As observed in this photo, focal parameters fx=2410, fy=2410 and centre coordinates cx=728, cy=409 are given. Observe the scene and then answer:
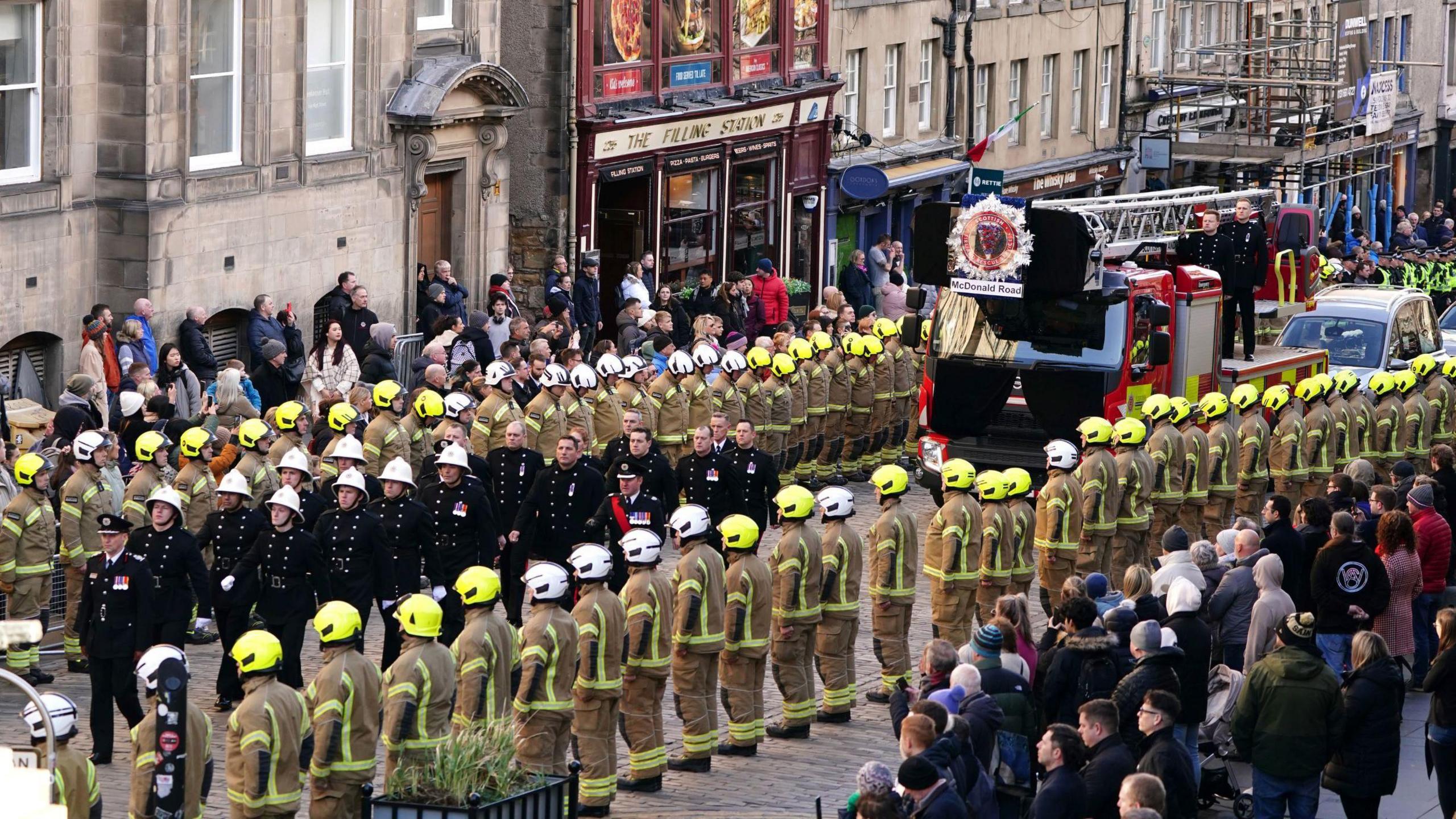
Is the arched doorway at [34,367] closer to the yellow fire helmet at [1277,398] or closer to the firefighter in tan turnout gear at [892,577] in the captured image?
the firefighter in tan turnout gear at [892,577]

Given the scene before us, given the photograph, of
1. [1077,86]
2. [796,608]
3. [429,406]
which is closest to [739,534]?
[796,608]

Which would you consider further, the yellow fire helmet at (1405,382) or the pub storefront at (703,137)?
the pub storefront at (703,137)

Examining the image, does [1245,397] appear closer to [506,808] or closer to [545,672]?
[545,672]

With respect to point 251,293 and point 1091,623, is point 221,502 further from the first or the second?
point 251,293

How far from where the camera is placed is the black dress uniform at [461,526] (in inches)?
704

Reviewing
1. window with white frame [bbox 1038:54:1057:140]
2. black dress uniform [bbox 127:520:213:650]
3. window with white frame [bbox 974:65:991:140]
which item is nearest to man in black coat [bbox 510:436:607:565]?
black dress uniform [bbox 127:520:213:650]

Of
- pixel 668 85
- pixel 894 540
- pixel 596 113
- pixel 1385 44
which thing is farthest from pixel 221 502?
pixel 1385 44

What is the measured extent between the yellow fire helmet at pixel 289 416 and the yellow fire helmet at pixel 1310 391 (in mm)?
10009

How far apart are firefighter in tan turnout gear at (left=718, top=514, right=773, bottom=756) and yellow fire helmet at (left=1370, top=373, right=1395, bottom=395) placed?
10.1 metres

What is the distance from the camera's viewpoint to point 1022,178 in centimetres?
4378

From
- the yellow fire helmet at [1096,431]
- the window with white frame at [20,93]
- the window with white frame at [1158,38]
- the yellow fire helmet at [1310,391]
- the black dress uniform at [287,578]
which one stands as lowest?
the black dress uniform at [287,578]

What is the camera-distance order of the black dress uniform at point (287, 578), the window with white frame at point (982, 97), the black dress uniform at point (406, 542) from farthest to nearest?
the window with white frame at point (982, 97) < the black dress uniform at point (406, 542) < the black dress uniform at point (287, 578)

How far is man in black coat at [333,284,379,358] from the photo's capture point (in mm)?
25625

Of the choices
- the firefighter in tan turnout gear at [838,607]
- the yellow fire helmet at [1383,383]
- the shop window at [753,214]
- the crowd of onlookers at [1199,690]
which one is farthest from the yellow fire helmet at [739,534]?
the shop window at [753,214]
